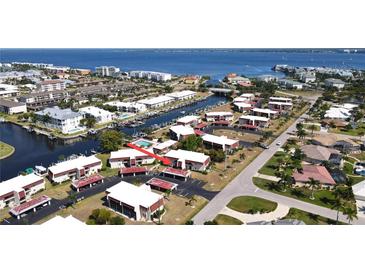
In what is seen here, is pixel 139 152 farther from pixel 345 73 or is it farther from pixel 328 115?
pixel 345 73

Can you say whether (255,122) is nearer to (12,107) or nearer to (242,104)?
(242,104)

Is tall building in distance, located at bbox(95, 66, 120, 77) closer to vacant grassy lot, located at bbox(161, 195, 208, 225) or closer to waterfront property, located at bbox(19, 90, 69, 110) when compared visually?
waterfront property, located at bbox(19, 90, 69, 110)

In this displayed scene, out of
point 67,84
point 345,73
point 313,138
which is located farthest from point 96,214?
point 345,73

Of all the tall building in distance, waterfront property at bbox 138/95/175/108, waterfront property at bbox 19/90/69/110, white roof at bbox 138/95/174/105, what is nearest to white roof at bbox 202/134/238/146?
waterfront property at bbox 138/95/175/108

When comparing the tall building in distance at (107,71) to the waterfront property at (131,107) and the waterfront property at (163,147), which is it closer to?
the waterfront property at (131,107)

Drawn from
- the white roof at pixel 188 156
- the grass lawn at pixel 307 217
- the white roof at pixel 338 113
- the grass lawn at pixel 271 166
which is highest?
the white roof at pixel 338 113

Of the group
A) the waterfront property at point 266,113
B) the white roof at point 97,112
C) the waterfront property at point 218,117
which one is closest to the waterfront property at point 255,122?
the waterfront property at point 218,117

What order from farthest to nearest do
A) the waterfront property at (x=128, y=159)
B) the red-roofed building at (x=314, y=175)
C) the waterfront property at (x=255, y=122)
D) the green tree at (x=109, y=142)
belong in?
1. the waterfront property at (x=255, y=122)
2. the green tree at (x=109, y=142)
3. the waterfront property at (x=128, y=159)
4. the red-roofed building at (x=314, y=175)
